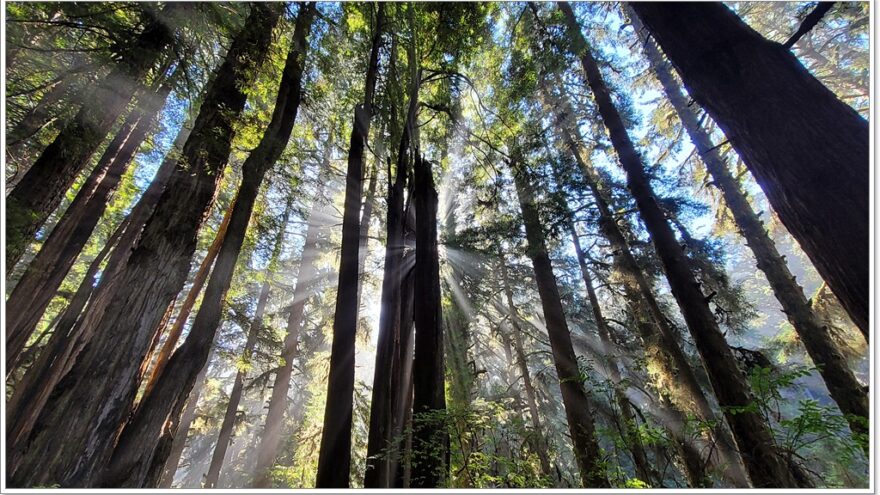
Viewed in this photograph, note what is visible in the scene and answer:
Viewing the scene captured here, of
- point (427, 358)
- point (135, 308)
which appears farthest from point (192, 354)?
point (427, 358)

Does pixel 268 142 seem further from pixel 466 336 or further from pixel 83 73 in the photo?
pixel 466 336

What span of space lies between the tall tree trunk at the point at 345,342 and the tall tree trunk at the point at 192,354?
3.57 ft

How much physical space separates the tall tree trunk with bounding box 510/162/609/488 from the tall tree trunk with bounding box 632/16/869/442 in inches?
120

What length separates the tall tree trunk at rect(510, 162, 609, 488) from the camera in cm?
519

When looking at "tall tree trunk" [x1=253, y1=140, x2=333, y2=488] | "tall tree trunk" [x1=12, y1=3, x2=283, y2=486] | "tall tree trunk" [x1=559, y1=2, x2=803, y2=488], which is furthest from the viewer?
"tall tree trunk" [x1=253, y1=140, x2=333, y2=488]

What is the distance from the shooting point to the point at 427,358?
3.74m

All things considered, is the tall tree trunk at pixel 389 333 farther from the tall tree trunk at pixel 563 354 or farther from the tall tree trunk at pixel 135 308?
the tall tree trunk at pixel 563 354

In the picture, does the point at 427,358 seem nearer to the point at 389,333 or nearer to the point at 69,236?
the point at 389,333

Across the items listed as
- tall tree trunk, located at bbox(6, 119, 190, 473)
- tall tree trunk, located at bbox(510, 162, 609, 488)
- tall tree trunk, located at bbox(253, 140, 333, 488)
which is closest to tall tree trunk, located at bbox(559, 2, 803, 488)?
tall tree trunk, located at bbox(510, 162, 609, 488)

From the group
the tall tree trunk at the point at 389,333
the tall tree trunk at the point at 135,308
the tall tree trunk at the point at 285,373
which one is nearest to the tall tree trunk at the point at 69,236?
the tall tree trunk at the point at 135,308

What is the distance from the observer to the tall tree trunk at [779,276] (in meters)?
5.15

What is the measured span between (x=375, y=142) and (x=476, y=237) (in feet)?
11.9

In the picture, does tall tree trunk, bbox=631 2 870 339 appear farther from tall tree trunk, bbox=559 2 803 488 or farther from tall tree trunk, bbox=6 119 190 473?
tall tree trunk, bbox=6 119 190 473

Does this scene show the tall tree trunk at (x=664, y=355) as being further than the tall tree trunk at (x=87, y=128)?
Yes
